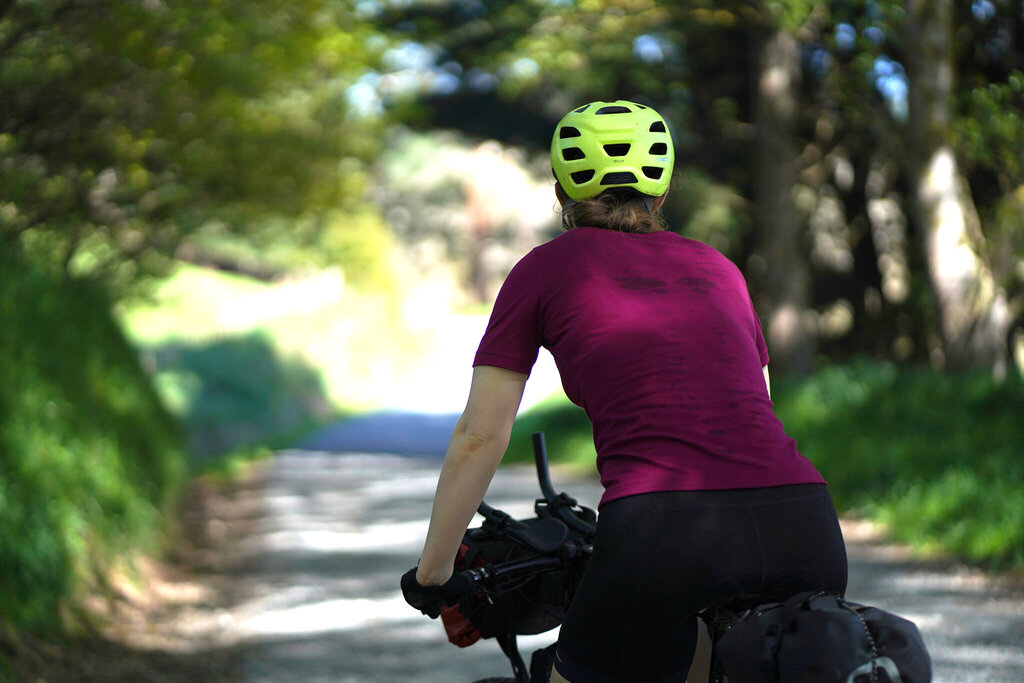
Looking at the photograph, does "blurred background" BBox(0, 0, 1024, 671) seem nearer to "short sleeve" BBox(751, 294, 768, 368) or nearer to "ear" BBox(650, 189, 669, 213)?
"ear" BBox(650, 189, 669, 213)

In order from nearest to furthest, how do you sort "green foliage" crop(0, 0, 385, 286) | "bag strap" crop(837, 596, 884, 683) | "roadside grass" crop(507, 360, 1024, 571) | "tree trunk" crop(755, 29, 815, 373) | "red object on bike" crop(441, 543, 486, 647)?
"bag strap" crop(837, 596, 884, 683) → "red object on bike" crop(441, 543, 486, 647) → "green foliage" crop(0, 0, 385, 286) → "roadside grass" crop(507, 360, 1024, 571) → "tree trunk" crop(755, 29, 815, 373)

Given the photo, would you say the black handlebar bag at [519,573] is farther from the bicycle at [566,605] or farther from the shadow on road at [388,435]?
the shadow on road at [388,435]

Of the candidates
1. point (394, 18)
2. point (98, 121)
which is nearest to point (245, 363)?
point (394, 18)

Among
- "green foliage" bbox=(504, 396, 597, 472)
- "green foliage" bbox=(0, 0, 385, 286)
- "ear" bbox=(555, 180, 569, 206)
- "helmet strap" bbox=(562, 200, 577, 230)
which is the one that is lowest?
"green foliage" bbox=(504, 396, 597, 472)

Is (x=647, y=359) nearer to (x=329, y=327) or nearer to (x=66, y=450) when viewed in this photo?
(x=66, y=450)

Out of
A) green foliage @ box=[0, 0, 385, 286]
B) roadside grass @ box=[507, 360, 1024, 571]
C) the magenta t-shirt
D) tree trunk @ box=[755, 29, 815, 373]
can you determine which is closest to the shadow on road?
tree trunk @ box=[755, 29, 815, 373]

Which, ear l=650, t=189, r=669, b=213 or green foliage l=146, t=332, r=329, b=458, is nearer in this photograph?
ear l=650, t=189, r=669, b=213

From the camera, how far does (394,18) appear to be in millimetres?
15516

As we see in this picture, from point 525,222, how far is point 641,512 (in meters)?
65.7

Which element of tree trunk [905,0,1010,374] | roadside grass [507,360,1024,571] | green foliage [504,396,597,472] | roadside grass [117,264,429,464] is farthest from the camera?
roadside grass [117,264,429,464]

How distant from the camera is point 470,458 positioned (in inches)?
96.7

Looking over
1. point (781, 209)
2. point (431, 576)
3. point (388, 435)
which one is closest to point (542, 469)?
point (431, 576)

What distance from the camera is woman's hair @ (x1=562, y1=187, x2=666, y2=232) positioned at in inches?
104

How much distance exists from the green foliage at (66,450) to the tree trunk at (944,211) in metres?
7.11
